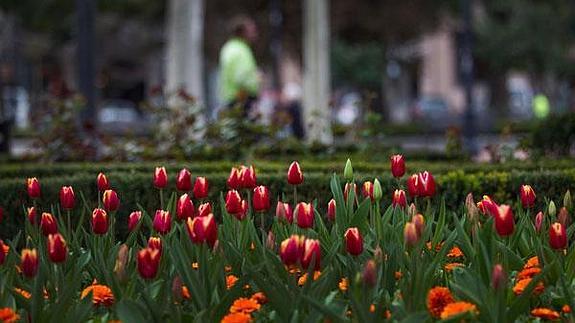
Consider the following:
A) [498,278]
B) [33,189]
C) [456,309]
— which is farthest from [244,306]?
[33,189]

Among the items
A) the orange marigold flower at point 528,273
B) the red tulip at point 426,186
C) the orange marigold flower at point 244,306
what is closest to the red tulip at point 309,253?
the orange marigold flower at point 244,306

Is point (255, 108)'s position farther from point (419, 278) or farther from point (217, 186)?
point (419, 278)

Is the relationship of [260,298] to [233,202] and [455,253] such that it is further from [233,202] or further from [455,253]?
[455,253]

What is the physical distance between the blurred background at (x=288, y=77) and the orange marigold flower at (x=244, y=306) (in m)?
6.07

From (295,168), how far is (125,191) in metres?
2.52

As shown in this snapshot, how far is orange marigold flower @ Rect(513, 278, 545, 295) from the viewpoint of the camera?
13.3 feet

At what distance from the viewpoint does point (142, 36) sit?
48625 millimetres

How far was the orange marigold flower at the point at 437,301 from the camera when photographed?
12.8ft

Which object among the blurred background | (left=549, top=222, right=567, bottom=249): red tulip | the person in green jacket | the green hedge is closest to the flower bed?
(left=549, top=222, right=567, bottom=249): red tulip

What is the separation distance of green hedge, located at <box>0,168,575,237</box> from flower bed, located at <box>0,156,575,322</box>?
1.71m

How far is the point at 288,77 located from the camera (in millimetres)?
76750

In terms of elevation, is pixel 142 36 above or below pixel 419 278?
above

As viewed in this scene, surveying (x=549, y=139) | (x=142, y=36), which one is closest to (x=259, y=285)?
(x=549, y=139)

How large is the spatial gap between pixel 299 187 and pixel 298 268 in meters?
2.94
